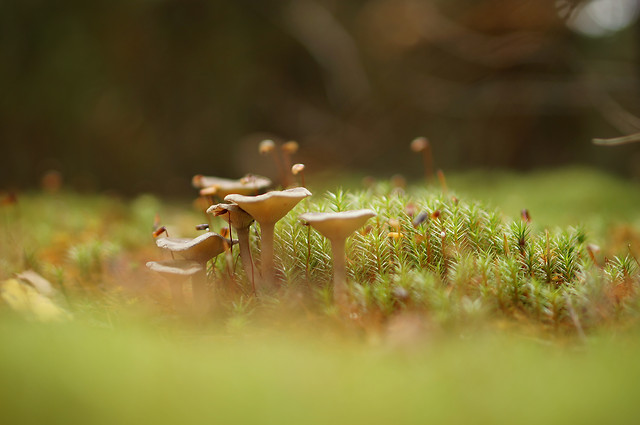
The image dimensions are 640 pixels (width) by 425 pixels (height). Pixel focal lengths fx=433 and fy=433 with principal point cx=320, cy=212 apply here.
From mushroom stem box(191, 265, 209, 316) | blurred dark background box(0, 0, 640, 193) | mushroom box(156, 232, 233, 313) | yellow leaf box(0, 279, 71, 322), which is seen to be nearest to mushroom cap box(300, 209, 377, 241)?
mushroom box(156, 232, 233, 313)

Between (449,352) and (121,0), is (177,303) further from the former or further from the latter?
(121,0)

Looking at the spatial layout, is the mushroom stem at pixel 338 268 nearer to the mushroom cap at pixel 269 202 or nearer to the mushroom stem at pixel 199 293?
the mushroom cap at pixel 269 202

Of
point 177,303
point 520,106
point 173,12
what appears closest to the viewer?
point 177,303

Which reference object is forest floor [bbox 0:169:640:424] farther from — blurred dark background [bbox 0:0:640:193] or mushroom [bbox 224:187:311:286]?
blurred dark background [bbox 0:0:640:193]

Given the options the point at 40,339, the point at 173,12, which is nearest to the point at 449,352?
the point at 40,339

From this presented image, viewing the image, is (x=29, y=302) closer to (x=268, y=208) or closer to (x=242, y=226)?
(x=242, y=226)

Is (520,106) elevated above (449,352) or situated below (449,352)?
above

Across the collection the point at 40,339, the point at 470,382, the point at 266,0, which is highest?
the point at 266,0
